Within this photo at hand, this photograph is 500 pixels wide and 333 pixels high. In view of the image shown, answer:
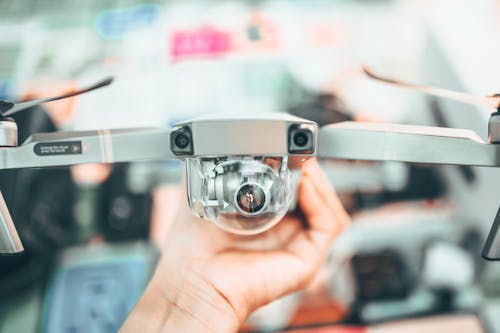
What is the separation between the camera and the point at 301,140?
372mm

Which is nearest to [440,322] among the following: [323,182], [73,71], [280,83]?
[323,182]

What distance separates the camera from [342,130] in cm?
42

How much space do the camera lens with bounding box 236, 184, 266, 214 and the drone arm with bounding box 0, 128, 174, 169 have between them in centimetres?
8

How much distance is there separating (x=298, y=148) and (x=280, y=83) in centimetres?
58

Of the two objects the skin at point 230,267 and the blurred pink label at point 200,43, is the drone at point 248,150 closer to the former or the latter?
the skin at point 230,267

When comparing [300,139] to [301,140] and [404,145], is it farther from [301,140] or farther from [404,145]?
[404,145]

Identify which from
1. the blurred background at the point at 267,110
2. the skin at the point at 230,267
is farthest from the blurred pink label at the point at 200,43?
the skin at the point at 230,267

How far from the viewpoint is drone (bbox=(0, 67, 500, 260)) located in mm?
364

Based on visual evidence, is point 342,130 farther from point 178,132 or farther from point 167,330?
point 167,330

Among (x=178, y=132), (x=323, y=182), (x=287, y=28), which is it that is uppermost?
(x=287, y=28)

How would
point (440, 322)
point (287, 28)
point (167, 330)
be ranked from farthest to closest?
point (287, 28)
point (440, 322)
point (167, 330)

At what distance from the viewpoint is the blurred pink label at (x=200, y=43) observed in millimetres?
950

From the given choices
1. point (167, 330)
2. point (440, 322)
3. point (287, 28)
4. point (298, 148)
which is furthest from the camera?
point (287, 28)

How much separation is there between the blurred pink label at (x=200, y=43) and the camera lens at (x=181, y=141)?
61 centimetres
